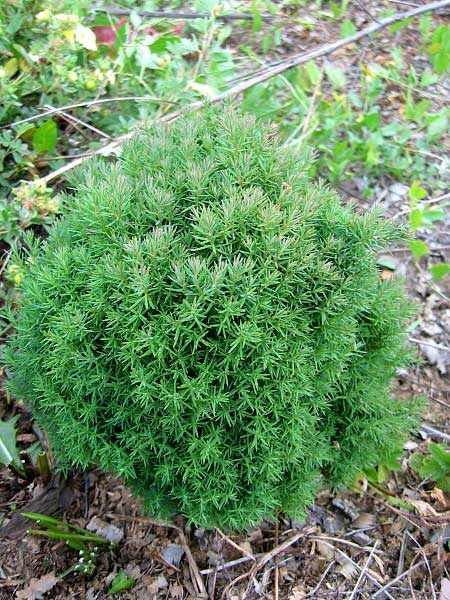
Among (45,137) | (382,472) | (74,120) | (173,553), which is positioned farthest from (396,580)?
(74,120)

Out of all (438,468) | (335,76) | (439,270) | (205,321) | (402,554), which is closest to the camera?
(205,321)

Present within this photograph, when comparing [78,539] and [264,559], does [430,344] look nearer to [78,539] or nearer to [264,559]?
[264,559]

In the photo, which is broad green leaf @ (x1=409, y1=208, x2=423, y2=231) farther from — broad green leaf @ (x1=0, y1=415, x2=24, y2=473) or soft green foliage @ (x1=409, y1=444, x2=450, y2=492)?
broad green leaf @ (x1=0, y1=415, x2=24, y2=473)

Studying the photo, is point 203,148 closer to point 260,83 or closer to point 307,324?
point 307,324

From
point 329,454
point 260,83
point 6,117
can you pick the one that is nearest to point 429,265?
point 260,83

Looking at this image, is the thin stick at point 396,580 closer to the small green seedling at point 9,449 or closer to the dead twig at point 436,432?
the dead twig at point 436,432

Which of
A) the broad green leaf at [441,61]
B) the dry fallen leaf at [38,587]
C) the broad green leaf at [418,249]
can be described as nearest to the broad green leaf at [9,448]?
the dry fallen leaf at [38,587]
